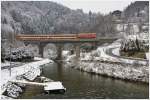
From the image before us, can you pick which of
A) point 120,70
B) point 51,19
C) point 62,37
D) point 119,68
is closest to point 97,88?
point 120,70

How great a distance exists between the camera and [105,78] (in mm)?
48531

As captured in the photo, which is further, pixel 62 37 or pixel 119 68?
pixel 62 37

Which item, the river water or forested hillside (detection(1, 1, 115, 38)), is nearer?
the river water

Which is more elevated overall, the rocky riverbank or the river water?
the rocky riverbank

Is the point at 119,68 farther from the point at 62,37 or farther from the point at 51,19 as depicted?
the point at 51,19

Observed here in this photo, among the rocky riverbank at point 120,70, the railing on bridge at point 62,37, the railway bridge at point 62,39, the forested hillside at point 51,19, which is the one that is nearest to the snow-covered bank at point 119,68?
the rocky riverbank at point 120,70

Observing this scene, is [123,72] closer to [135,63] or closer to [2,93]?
[135,63]

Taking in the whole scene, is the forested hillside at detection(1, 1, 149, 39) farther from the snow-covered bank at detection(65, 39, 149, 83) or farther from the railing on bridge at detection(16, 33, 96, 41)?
the snow-covered bank at detection(65, 39, 149, 83)

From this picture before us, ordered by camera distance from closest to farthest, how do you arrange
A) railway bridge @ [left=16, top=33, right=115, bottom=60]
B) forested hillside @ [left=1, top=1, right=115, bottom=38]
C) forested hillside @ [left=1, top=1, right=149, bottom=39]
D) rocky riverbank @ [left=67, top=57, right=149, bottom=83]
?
rocky riverbank @ [left=67, top=57, right=149, bottom=83] → railway bridge @ [left=16, top=33, right=115, bottom=60] → forested hillside @ [left=1, top=1, right=115, bottom=38] → forested hillside @ [left=1, top=1, right=149, bottom=39]

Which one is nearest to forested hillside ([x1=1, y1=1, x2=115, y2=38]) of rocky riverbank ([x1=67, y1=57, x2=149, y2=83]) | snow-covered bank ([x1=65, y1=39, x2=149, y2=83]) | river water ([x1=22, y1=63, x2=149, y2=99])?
snow-covered bank ([x1=65, y1=39, x2=149, y2=83])

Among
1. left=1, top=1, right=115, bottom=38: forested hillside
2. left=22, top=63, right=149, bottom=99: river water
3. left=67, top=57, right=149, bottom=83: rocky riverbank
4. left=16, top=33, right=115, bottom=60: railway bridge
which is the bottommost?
left=22, top=63, right=149, bottom=99: river water

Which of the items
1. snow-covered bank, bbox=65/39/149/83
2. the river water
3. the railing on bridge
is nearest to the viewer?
the river water

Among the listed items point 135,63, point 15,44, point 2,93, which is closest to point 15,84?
point 2,93

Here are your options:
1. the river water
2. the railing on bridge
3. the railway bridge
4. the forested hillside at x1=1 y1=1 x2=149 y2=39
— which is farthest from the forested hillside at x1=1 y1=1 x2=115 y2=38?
the river water
